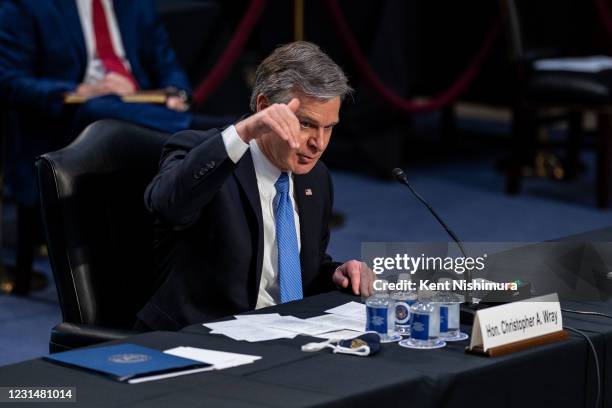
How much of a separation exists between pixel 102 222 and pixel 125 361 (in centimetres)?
85

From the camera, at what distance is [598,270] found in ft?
9.97

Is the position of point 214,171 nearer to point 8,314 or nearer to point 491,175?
point 8,314

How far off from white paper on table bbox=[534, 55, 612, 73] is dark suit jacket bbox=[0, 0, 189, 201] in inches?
107

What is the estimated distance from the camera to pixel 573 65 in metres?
7.06

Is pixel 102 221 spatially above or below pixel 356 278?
above

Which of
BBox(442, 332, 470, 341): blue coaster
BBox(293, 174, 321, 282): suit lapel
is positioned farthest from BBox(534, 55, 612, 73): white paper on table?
BBox(442, 332, 470, 341): blue coaster

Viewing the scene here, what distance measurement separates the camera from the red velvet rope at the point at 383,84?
23.5ft

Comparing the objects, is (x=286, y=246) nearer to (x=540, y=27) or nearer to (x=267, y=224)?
(x=267, y=224)

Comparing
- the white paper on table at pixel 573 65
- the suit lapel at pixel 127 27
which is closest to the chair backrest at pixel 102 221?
the suit lapel at pixel 127 27

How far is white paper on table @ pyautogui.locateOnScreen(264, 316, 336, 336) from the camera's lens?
2617 mm

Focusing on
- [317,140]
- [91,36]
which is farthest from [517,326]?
[91,36]

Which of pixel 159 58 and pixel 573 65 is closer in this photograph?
pixel 159 58

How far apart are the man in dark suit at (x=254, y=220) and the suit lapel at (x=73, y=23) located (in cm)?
236

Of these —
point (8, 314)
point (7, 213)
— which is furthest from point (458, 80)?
point (8, 314)
